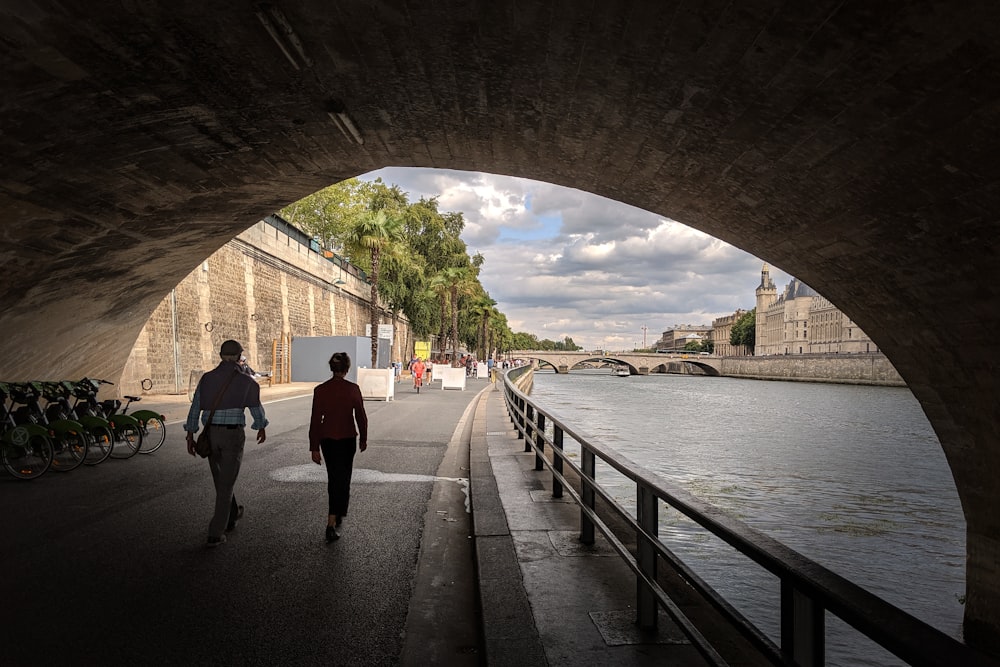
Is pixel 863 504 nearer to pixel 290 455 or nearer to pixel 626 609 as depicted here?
pixel 290 455

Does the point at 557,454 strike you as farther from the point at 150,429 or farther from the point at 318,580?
the point at 150,429

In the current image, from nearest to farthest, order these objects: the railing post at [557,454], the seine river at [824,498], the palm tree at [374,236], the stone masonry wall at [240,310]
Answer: the railing post at [557,454]
the seine river at [824,498]
the stone masonry wall at [240,310]
the palm tree at [374,236]

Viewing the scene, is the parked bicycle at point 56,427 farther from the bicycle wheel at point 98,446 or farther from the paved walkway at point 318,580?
the paved walkway at point 318,580

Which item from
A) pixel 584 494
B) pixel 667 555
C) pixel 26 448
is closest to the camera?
pixel 667 555

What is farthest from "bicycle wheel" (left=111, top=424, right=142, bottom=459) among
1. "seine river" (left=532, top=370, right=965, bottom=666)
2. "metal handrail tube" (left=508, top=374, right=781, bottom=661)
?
"seine river" (left=532, top=370, right=965, bottom=666)

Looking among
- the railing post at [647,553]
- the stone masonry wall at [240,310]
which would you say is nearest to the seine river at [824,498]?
the railing post at [647,553]

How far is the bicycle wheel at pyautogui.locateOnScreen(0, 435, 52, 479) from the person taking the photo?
27.5 ft

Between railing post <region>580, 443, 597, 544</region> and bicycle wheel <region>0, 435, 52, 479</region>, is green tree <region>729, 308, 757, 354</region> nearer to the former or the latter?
bicycle wheel <region>0, 435, 52, 479</region>

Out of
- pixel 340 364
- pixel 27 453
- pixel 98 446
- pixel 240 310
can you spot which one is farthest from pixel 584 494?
pixel 240 310

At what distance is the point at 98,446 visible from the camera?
967 cm

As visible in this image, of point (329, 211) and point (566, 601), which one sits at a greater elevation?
point (329, 211)

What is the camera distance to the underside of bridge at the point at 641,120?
13.4ft

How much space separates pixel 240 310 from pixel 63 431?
Result: 19965mm

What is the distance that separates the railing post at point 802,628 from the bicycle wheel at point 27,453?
896cm
